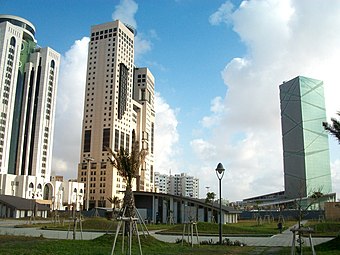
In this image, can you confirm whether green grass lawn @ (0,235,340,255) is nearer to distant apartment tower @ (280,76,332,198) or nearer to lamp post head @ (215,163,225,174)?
lamp post head @ (215,163,225,174)

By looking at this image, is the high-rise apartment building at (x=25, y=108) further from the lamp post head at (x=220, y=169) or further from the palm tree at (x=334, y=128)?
the palm tree at (x=334, y=128)

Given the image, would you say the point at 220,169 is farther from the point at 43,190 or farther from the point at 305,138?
the point at 305,138

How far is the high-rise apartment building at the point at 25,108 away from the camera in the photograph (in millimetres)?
111062

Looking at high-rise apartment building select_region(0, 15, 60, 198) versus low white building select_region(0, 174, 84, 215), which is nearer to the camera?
low white building select_region(0, 174, 84, 215)

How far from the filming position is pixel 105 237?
21828 millimetres

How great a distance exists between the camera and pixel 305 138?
173500mm

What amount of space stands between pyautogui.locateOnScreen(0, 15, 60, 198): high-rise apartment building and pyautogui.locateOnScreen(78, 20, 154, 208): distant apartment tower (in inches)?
666

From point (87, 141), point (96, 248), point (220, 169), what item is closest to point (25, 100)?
point (87, 141)

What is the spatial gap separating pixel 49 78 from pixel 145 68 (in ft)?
225

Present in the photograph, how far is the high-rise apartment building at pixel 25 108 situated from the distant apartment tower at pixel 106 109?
55.5ft

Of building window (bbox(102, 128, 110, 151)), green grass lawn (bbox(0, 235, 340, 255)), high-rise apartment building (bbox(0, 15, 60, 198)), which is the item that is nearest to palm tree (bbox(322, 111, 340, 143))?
green grass lawn (bbox(0, 235, 340, 255))

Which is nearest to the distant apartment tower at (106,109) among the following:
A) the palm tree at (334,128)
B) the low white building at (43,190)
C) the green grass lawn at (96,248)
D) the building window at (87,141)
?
the building window at (87,141)

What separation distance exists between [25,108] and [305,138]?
12264cm

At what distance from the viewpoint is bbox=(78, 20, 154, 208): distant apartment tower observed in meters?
136
